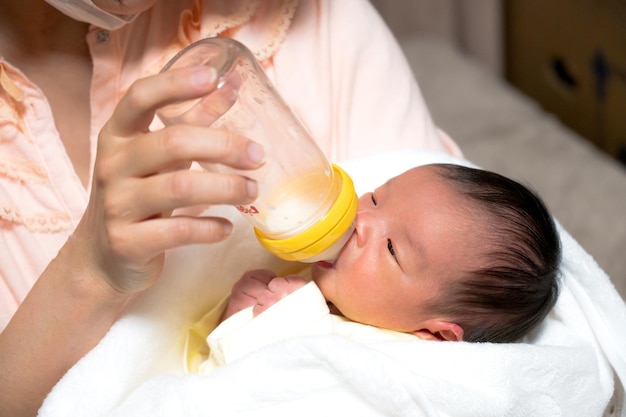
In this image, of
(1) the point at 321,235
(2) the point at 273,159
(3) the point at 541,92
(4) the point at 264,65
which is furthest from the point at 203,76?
(3) the point at 541,92

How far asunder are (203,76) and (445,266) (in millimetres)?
455

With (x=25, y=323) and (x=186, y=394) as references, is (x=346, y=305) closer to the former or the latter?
(x=186, y=394)

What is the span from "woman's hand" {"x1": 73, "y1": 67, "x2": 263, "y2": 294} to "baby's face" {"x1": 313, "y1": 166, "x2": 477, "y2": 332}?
0.24 meters

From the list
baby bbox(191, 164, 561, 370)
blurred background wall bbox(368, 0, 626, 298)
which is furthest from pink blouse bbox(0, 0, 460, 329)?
blurred background wall bbox(368, 0, 626, 298)

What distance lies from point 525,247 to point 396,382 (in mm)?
272

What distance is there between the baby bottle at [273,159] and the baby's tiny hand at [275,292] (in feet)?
0.31

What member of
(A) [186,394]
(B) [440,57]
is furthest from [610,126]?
(A) [186,394]

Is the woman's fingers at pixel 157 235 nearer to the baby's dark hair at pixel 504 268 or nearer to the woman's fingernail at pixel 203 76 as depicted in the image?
the woman's fingernail at pixel 203 76

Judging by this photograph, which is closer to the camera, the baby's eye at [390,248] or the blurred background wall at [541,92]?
the baby's eye at [390,248]

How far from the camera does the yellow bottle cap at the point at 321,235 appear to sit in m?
0.98

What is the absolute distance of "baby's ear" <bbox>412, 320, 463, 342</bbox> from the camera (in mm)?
1114

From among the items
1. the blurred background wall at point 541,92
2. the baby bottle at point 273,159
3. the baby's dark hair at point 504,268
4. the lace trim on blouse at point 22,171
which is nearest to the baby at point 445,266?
the baby's dark hair at point 504,268

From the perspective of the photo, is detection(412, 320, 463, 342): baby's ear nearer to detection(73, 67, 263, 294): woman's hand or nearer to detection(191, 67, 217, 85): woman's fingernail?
detection(73, 67, 263, 294): woman's hand

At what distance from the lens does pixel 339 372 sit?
100 cm
